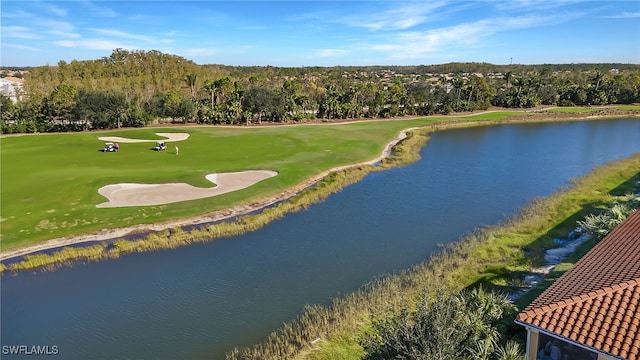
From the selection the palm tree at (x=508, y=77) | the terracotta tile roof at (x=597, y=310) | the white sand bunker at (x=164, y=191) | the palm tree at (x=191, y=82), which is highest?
the palm tree at (x=508, y=77)

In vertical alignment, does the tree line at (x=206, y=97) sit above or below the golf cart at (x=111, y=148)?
above

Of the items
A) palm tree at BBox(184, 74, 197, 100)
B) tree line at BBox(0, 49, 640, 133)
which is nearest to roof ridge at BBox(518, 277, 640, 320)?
tree line at BBox(0, 49, 640, 133)

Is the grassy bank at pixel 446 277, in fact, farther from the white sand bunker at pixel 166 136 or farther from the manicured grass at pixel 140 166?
the white sand bunker at pixel 166 136

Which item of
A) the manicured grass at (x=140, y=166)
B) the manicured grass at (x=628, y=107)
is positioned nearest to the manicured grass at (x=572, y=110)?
the manicured grass at (x=628, y=107)

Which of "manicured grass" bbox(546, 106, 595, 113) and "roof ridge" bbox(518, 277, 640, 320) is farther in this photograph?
"manicured grass" bbox(546, 106, 595, 113)

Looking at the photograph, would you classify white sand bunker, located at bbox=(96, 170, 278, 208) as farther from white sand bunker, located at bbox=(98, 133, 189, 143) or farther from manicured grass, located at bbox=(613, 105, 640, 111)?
manicured grass, located at bbox=(613, 105, 640, 111)

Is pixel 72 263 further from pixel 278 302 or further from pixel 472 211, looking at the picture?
pixel 472 211
